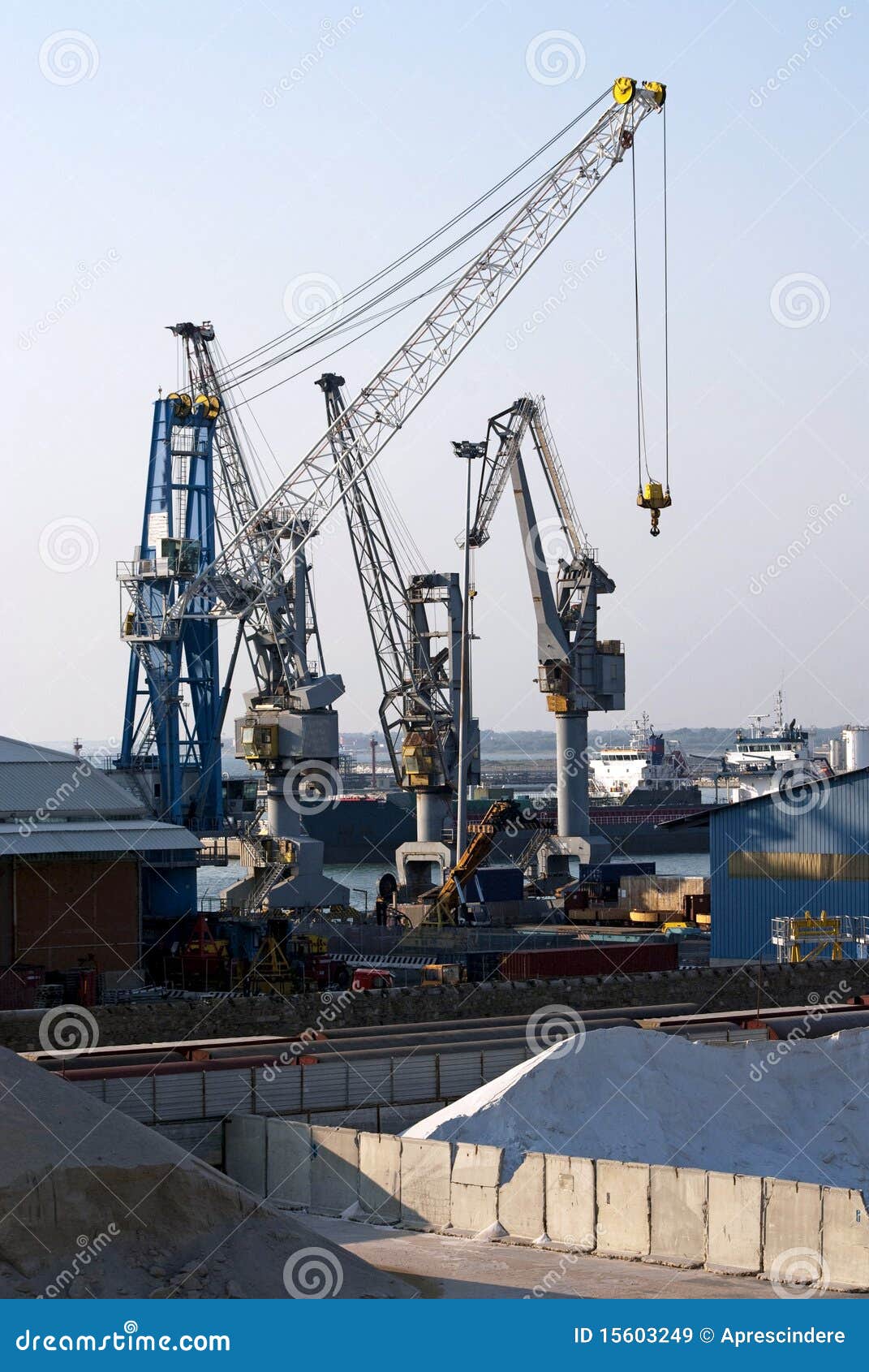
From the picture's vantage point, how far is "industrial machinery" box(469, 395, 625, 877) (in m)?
74.1

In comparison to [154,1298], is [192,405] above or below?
above

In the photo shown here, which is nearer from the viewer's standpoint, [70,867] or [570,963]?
[70,867]

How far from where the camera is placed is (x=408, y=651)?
77562 mm

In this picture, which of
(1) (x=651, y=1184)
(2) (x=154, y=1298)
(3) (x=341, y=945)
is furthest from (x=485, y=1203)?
(3) (x=341, y=945)

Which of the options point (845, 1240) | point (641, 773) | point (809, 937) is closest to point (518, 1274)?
point (845, 1240)

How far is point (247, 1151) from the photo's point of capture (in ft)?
81.5

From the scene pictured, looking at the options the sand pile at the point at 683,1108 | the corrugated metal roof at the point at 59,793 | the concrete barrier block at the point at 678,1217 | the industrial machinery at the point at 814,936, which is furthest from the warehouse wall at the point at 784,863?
the concrete barrier block at the point at 678,1217

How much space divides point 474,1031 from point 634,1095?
636cm

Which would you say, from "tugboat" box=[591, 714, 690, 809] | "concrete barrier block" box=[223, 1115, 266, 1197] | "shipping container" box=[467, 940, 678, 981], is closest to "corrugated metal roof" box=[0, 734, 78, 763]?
"shipping container" box=[467, 940, 678, 981]

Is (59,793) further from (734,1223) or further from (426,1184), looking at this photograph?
(734,1223)

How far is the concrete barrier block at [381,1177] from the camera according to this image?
22406 millimetres

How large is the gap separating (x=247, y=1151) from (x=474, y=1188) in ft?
14.3

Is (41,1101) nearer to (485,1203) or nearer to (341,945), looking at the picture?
(485,1203)

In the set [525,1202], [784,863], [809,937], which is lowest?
[525,1202]
